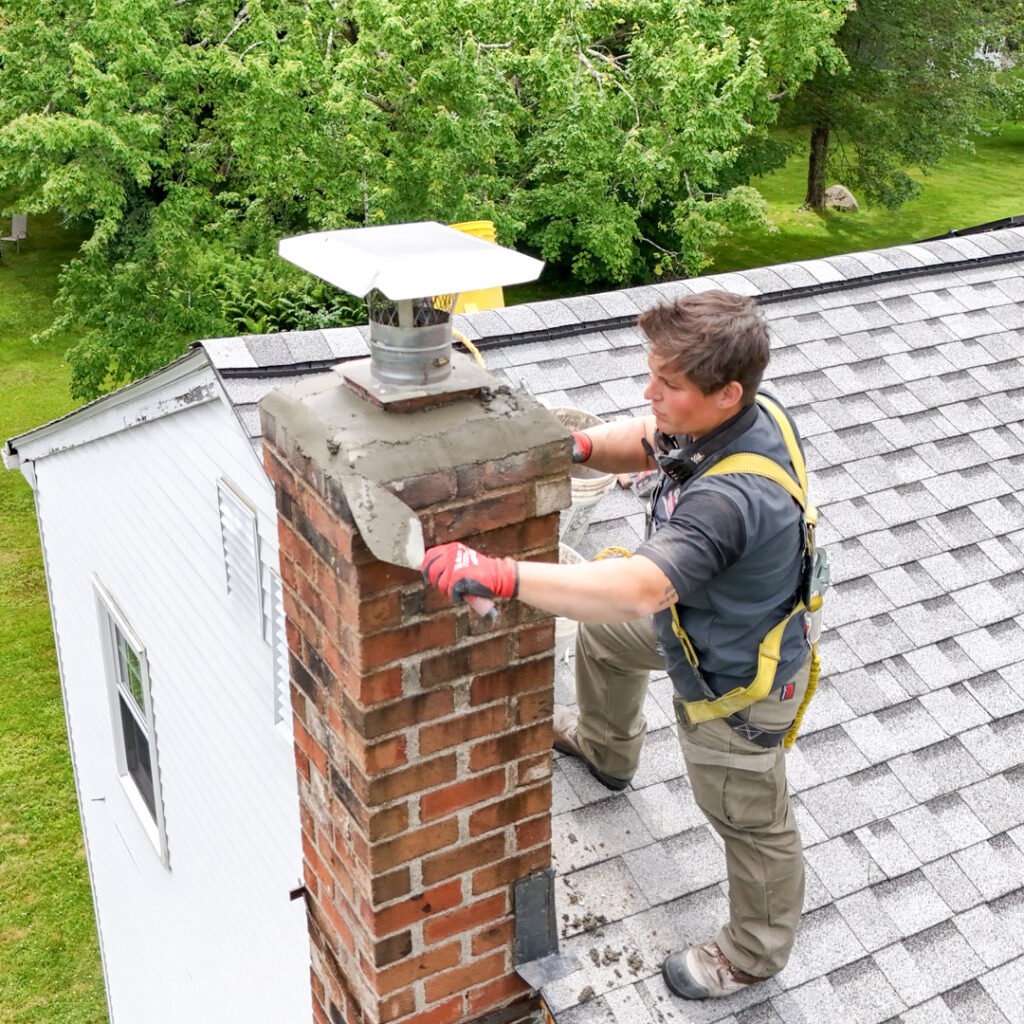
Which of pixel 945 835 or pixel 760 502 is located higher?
pixel 760 502

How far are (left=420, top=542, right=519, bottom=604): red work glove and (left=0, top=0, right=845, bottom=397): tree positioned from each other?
1020cm

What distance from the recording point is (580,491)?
14.1 feet

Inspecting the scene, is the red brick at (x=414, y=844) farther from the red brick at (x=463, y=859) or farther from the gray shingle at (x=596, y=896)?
the gray shingle at (x=596, y=896)

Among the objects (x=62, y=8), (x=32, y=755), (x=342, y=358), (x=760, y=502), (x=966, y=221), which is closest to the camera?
(x=760, y=502)

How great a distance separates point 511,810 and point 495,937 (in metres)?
0.35

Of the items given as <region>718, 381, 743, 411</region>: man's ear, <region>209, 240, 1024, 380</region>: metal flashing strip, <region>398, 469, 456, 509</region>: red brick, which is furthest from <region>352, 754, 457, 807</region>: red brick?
<region>209, 240, 1024, 380</region>: metal flashing strip

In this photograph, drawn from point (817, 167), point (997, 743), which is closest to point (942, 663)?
point (997, 743)

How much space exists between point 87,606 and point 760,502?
6304mm

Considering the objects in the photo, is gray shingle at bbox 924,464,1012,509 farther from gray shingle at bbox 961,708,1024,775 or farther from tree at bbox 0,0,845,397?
tree at bbox 0,0,845,397

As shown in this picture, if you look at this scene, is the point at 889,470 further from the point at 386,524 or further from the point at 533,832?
the point at 386,524

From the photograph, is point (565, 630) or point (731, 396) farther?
point (565, 630)

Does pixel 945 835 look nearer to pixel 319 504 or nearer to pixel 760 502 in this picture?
pixel 760 502

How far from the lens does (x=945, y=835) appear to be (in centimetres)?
350

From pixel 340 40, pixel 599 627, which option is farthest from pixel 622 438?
pixel 340 40
